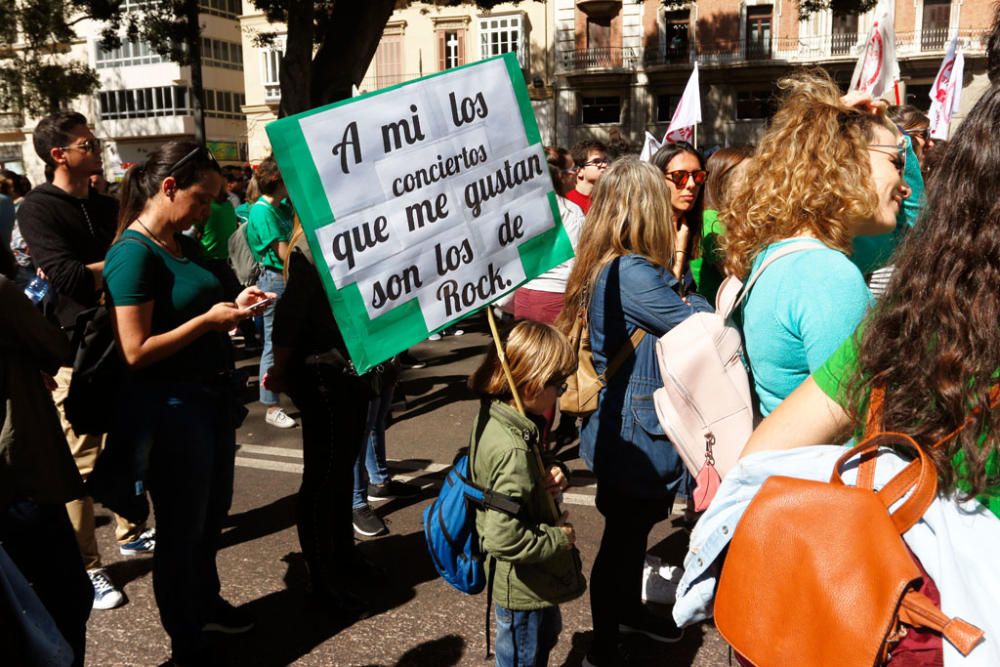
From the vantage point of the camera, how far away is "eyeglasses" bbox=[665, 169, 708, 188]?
4402 mm

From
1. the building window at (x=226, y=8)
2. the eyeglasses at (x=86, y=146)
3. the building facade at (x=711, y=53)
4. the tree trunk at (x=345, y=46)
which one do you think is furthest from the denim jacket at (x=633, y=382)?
the building window at (x=226, y=8)

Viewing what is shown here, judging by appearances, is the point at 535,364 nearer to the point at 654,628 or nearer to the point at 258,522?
the point at 654,628

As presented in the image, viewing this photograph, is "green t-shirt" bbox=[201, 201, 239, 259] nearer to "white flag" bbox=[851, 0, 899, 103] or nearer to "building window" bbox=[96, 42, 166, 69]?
"white flag" bbox=[851, 0, 899, 103]

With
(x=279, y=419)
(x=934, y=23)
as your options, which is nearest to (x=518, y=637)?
(x=279, y=419)

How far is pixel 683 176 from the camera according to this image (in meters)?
4.40

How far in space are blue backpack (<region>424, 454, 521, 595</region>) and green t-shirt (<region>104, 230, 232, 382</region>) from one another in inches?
41.1

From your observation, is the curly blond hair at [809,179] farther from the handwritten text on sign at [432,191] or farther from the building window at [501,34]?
the building window at [501,34]

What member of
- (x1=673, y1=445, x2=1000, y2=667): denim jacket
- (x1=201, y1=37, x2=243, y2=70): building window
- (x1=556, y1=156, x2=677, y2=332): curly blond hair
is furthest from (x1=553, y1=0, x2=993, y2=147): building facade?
(x1=673, y1=445, x2=1000, y2=667): denim jacket

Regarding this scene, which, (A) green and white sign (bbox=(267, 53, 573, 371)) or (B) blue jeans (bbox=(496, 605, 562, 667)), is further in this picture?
(B) blue jeans (bbox=(496, 605, 562, 667))

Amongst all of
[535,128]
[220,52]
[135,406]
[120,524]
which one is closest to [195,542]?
[135,406]

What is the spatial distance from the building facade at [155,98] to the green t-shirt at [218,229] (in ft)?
128

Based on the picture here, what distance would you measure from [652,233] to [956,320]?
1833 millimetres

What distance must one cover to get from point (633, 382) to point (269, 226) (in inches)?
159

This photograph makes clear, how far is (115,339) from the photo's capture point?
9.25 feet
